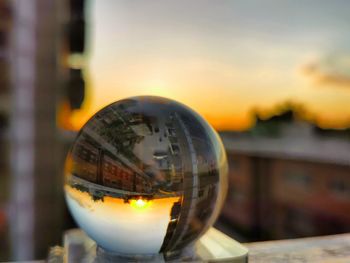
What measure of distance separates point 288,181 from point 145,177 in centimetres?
632

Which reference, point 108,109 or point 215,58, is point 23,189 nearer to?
point 215,58

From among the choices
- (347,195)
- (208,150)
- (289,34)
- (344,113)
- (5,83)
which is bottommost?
(347,195)

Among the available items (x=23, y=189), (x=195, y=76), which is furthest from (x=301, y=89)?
(x=23, y=189)

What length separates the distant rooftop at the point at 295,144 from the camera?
5277mm

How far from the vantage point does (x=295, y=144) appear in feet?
20.3

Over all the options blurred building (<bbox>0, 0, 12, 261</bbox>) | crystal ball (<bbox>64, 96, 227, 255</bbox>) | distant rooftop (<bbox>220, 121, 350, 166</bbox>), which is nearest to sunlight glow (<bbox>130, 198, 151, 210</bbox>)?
crystal ball (<bbox>64, 96, 227, 255</bbox>)

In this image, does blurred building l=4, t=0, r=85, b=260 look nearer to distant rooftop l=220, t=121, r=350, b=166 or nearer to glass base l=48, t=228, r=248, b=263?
distant rooftop l=220, t=121, r=350, b=166

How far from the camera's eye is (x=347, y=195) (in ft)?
18.4

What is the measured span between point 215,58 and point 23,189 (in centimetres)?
317

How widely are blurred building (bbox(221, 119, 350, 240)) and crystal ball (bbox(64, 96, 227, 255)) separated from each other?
4.88 meters

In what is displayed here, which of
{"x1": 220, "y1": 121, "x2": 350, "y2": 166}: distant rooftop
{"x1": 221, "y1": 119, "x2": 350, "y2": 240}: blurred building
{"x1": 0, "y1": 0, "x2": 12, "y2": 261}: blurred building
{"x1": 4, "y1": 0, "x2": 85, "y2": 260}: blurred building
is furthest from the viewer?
{"x1": 221, "y1": 119, "x2": 350, "y2": 240}: blurred building

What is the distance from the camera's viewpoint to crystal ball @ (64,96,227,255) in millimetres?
520

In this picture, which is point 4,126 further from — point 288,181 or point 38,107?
point 288,181

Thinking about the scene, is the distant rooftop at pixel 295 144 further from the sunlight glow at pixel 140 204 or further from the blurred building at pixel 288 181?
the sunlight glow at pixel 140 204
